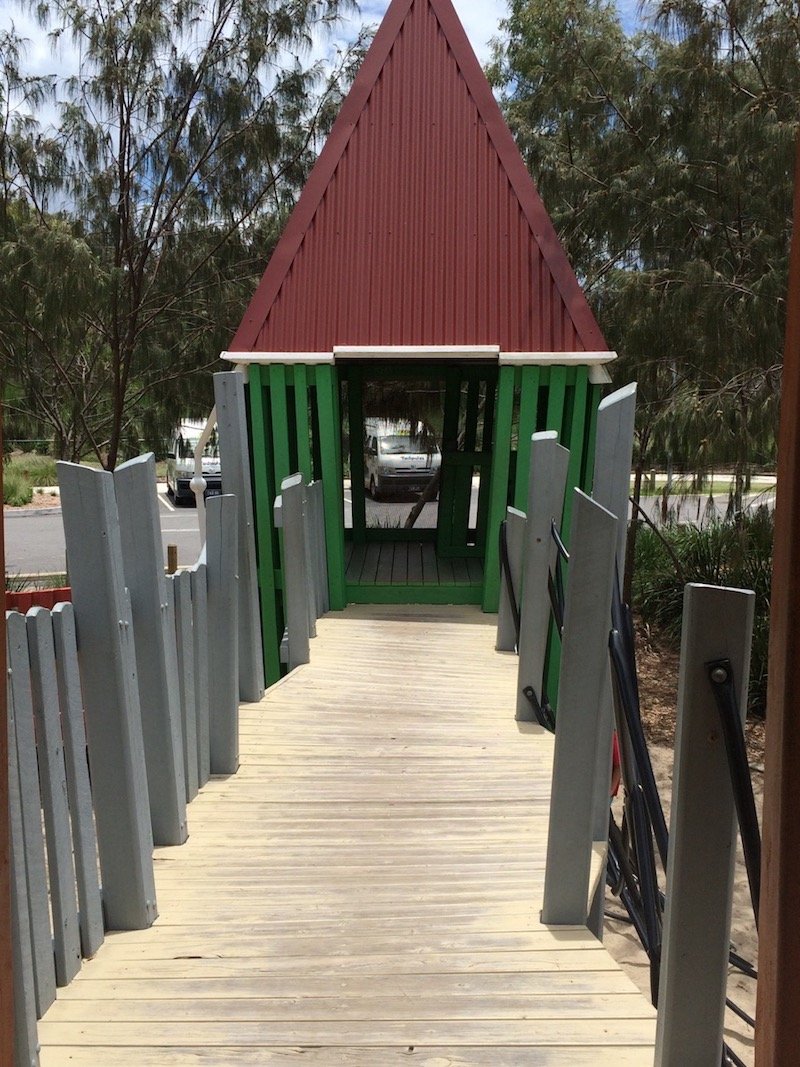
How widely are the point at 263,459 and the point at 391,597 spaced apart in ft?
5.74

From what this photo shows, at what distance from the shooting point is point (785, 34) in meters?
11.8

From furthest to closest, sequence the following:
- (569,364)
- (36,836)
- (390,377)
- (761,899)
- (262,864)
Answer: (390,377) → (569,364) → (262,864) → (36,836) → (761,899)

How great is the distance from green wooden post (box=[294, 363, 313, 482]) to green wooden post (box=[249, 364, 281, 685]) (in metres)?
0.34

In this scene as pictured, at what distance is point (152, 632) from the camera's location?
3553 millimetres

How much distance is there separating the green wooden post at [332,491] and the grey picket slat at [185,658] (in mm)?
4942

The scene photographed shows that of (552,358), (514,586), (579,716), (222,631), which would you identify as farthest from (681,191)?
(579,716)

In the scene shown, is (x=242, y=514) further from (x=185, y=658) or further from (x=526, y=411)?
(x=526, y=411)

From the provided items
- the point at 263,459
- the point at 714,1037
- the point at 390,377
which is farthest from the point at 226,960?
the point at 390,377

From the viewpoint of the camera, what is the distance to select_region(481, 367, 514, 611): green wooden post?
904cm

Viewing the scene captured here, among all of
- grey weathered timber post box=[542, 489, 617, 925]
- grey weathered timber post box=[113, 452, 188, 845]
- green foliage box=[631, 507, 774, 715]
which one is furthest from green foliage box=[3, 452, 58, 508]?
grey weathered timber post box=[542, 489, 617, 925]

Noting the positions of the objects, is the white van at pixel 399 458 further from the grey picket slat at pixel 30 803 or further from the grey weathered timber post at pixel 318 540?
the grey picket slat at pixel 30 803

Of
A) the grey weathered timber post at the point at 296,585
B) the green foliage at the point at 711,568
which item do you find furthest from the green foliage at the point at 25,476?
the grey weathered timber post at the point at 296,585

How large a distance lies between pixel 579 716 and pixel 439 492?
8.84 m

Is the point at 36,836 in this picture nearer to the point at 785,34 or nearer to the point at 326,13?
the point at 785,34
